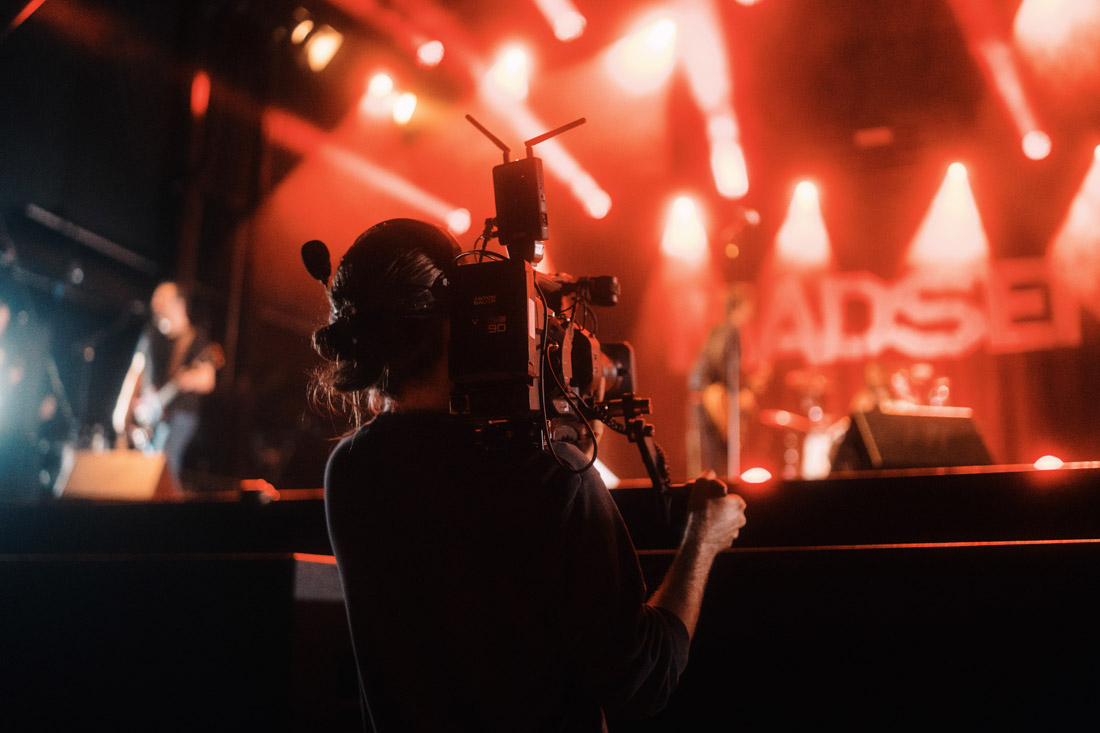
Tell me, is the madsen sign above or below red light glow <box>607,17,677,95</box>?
below

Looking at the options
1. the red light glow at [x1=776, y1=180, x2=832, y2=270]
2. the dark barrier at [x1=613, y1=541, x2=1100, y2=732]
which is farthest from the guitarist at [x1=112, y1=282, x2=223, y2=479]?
the red light glow at [x1=776, y1=180, x2=832, y2=270]

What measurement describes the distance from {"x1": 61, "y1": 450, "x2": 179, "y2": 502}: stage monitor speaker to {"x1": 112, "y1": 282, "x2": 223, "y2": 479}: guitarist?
67.1 inches

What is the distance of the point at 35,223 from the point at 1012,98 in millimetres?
7411

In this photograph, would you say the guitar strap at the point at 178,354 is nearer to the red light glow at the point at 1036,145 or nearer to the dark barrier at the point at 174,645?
the dark barrier at the point at 174,645

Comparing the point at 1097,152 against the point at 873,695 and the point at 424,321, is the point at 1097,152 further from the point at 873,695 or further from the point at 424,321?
the point at 424,321

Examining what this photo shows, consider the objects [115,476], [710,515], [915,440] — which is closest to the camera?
[710,515]

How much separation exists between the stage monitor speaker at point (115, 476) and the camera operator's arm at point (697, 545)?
247 cm

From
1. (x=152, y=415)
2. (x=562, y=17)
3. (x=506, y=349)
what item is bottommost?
(x=506, y=349)

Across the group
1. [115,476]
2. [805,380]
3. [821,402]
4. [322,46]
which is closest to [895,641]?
[115,476]

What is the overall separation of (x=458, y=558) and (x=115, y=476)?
2.64 meters

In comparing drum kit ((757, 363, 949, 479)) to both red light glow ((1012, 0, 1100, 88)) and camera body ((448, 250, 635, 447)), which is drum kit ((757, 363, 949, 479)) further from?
camera body ((448, 250, 635, 447))

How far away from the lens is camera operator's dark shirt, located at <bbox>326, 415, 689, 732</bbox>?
0.89m

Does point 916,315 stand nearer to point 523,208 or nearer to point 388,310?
point 523,208

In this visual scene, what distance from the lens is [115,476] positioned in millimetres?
2932
